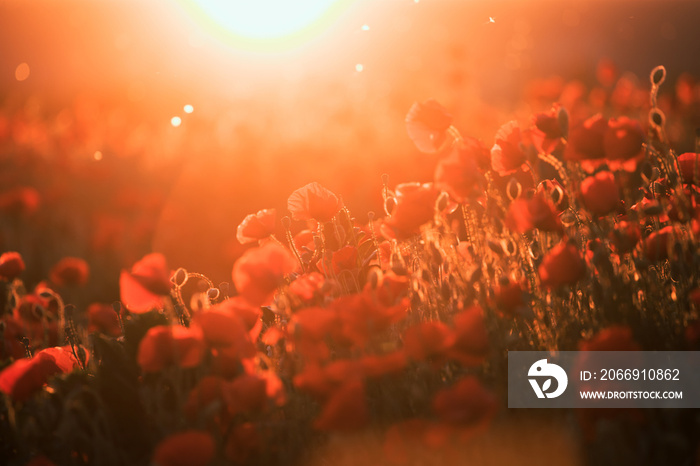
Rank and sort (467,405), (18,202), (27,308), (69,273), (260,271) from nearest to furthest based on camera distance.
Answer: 1. (467,405)
2. (260,271)
3. (27,308)
4. (69,273)
5. (18,202)

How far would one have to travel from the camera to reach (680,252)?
5.65ft

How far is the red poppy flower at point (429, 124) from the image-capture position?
219cm

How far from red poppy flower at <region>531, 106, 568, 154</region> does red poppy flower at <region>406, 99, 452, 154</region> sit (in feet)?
0.96

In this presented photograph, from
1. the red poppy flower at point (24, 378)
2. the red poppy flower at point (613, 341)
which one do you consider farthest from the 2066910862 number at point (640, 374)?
the red poppy flower at point (24, 378)

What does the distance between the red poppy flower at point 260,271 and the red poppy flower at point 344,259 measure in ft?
1.72

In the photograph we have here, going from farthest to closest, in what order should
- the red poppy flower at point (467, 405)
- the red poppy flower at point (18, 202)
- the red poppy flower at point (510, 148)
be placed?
the red poppy flower at point (18, 202), the red poppy flower at point (510, 148), the red poppy flower at point (467, 405)

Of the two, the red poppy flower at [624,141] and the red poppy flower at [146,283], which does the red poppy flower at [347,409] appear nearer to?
the red poppy flower at [146,283]

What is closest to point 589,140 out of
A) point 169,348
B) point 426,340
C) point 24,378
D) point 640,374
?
point 640,374

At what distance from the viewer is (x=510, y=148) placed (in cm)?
207

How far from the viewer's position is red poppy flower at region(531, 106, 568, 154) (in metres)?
1.98

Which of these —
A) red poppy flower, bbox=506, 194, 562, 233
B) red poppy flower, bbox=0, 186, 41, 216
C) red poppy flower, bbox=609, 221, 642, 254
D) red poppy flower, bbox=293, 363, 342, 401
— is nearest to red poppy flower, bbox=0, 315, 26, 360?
red poppy flower, bbox=293, 363, 342, 401

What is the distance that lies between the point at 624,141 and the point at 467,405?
0.93 m

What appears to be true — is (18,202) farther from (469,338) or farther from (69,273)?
(469,338)

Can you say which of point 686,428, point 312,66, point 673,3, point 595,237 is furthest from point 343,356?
point 673,3
